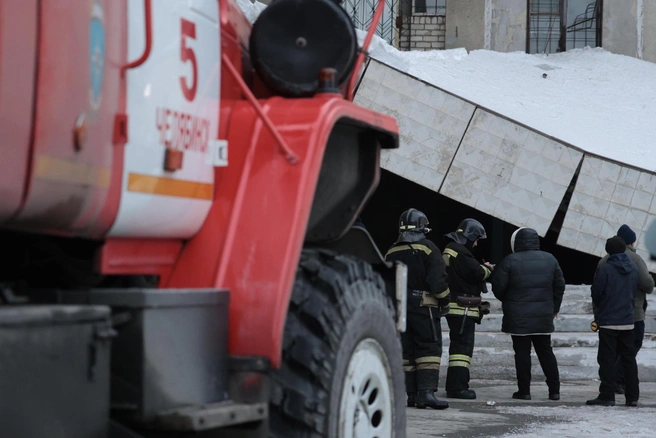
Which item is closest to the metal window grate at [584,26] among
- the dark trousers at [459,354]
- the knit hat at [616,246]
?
the knit hat at [616,246]

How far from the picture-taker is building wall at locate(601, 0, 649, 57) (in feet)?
69.9

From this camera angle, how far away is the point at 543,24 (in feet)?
70.7

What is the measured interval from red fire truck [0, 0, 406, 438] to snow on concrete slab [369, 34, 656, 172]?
471 inches

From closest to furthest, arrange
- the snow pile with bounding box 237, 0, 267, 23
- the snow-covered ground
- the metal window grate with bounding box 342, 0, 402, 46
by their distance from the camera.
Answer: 1. the snow pile with bounding box 237, 0, 267, 23
2. the snow-covered ground
3. the metal window grate with bounding box 342, 0, 402, 46

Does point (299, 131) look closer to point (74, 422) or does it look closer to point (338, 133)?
point (338, 133)

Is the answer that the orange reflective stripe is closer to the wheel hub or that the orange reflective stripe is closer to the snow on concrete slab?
the wheel hub

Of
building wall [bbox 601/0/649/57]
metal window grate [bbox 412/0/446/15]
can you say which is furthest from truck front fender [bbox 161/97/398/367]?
building wall [bbox 601/0/649/57]

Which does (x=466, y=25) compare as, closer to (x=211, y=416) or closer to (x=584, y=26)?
(x=584, y=26)

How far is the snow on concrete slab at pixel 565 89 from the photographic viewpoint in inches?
657

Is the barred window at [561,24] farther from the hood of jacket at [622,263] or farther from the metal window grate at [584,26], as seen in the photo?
the hood of jacket at [622,263]

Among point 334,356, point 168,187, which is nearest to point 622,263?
point 334,356

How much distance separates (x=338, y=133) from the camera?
169 inches

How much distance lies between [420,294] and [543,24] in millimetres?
12659

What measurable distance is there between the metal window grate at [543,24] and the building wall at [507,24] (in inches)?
16.1
